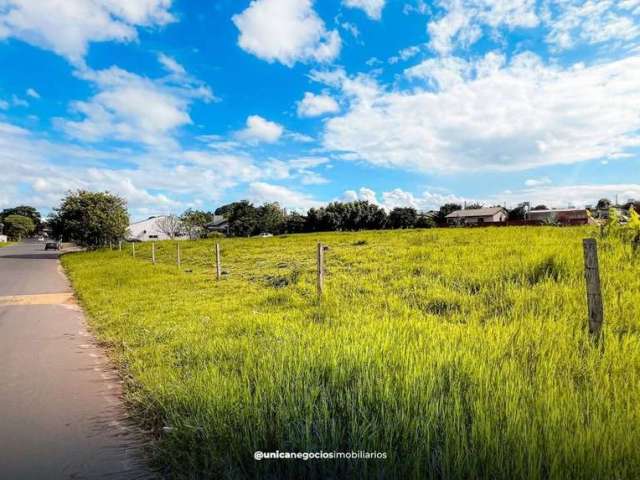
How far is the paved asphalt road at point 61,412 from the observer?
2.94 meters

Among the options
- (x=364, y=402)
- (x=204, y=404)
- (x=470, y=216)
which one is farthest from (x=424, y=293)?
(x=470, y=216)

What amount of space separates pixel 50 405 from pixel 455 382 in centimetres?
395

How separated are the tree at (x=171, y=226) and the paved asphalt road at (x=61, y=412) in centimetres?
7432

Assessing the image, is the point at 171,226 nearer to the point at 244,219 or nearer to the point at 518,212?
the point at 244,219

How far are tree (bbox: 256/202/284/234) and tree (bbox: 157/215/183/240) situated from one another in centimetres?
1552

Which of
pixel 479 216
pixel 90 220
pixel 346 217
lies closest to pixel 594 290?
pixel 90 220

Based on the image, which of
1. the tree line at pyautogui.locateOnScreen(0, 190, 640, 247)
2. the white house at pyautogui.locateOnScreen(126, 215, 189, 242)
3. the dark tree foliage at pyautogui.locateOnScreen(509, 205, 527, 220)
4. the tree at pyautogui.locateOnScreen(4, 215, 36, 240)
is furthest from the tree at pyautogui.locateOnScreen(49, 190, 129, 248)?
the tree at pyautogui.locateOnScreen(4, 215, 36, 240)

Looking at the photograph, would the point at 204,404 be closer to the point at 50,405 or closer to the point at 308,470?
the point at 308,470

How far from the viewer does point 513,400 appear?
3107mm

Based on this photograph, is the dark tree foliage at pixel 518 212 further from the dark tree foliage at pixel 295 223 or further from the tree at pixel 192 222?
the tree at pixel 192 222

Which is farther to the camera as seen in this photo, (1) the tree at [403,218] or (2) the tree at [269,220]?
(2) the tree at [269,220]

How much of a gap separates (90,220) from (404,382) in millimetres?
41786

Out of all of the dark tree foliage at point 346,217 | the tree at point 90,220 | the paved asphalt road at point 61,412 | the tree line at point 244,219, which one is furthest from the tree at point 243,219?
the paved asphalt road at point 61,412

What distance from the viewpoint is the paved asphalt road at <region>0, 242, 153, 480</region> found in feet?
9.66
